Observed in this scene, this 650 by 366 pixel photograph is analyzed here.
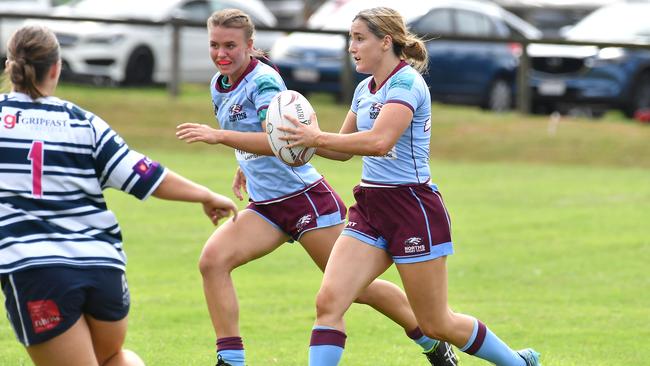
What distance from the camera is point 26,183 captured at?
4672 mm

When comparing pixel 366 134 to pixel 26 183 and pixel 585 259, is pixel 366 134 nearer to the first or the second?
pixel 26 183

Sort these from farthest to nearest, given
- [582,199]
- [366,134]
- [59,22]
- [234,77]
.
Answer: [59,22] < [582,199] < [234,77] < [366,134]

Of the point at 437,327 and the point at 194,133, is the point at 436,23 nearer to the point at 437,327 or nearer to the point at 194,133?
the point at 437,327

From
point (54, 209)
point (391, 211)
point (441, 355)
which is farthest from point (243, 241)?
point (54, 209)

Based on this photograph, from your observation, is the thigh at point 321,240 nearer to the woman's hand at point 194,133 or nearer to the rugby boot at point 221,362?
the rugby boot at point 221,362

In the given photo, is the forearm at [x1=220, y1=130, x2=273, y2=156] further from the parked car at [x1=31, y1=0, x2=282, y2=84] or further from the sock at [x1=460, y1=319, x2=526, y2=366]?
the parked car at [x1=31, y1=0, x2=282, y2=84]

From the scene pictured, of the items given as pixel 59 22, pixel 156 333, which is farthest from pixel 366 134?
pixel 59 22

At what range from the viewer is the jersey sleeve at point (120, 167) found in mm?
4758

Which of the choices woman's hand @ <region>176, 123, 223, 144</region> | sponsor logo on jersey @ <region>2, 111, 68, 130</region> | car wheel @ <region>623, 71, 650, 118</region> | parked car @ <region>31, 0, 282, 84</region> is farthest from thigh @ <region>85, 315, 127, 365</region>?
car wheel @ <region>623, 71, 650, 118</region>

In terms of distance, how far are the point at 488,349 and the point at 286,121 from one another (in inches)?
62.4

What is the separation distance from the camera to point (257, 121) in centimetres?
661

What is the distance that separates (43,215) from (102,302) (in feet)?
1.33

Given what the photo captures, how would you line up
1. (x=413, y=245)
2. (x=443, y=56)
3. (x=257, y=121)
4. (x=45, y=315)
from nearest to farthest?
(x=45, y=315)
(x=413, y=245)
(x=257, y=121)
(x=443, y=56)

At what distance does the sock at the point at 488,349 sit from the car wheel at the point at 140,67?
18.4m
